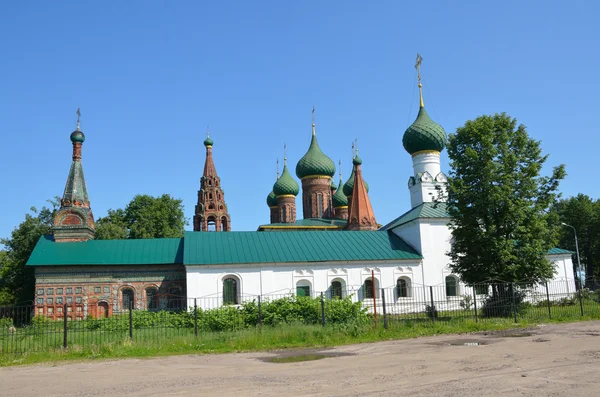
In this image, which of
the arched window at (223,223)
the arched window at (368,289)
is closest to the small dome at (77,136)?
the arched window at (223,223)

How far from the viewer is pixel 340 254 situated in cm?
2744

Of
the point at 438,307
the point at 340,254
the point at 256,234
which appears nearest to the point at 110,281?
the point at 256,234

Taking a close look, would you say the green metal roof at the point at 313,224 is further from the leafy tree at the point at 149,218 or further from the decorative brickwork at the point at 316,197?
the leafy tree at the point at 149,218

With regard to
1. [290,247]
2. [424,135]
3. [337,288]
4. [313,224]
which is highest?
[424,135]

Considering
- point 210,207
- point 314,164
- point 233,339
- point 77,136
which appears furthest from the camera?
point 314,164

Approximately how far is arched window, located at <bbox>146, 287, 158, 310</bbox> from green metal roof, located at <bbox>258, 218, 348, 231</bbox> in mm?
14391

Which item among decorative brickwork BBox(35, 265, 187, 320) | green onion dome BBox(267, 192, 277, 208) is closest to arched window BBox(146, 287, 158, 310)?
decorative brickwork BBox(35, 265, 187, 320)

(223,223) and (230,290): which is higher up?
(223,223)

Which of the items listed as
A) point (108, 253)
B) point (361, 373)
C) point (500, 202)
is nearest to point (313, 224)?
point (108, 253)

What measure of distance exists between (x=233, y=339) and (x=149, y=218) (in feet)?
107

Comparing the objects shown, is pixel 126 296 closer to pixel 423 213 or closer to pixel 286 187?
pixel 423 213

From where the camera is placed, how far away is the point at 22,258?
3203cm

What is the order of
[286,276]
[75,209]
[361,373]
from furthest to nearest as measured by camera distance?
[75,209] < [286,276] < [361,373]

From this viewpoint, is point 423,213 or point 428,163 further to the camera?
point 428,163
